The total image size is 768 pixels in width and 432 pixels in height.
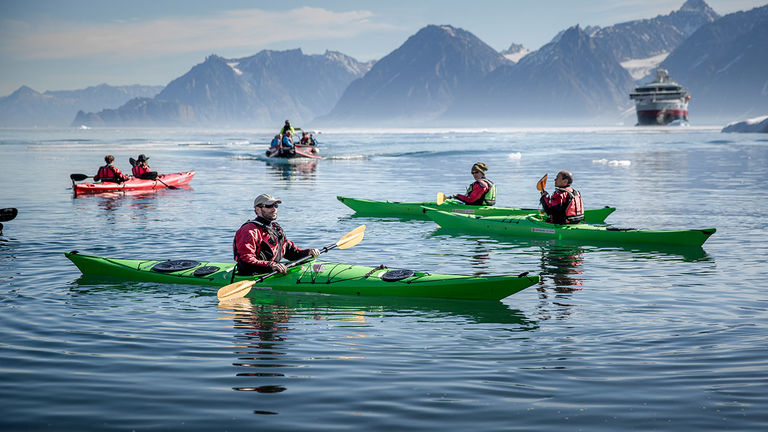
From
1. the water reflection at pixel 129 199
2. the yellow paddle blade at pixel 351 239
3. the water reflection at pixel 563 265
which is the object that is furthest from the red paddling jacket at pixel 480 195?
the water reflection at pixel 129 199

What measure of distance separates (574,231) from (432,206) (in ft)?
17.2

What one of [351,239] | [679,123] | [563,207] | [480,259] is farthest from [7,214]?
[679,123]

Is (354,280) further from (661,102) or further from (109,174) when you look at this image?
(661,102)

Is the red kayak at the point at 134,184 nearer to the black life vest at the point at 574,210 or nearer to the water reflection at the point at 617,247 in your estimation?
the water reflection at the point at 617,247

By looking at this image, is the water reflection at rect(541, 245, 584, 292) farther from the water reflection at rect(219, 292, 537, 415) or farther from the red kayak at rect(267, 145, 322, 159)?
the red kayak at rect(267, 145, 322, 159)

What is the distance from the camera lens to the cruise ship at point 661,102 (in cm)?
14488

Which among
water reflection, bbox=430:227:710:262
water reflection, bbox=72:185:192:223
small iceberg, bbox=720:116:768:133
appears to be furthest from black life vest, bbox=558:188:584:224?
small iceberg, bbox=720:116:768:133

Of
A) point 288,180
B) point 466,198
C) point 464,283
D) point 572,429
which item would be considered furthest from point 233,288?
point 288,180

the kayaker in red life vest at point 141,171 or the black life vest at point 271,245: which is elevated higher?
the kayaker in red life vest at point 141,171

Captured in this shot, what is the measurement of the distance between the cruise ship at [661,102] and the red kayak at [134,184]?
5251 inches

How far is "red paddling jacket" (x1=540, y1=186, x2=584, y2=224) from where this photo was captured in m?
14.6

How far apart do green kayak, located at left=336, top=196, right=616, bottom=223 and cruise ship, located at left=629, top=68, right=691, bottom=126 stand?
138 meters

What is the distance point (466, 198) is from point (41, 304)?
10.6m

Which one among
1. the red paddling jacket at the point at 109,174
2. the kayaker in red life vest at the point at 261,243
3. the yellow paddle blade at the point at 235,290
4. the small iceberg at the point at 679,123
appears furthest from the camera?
the small iceberg at the point at 679,123
